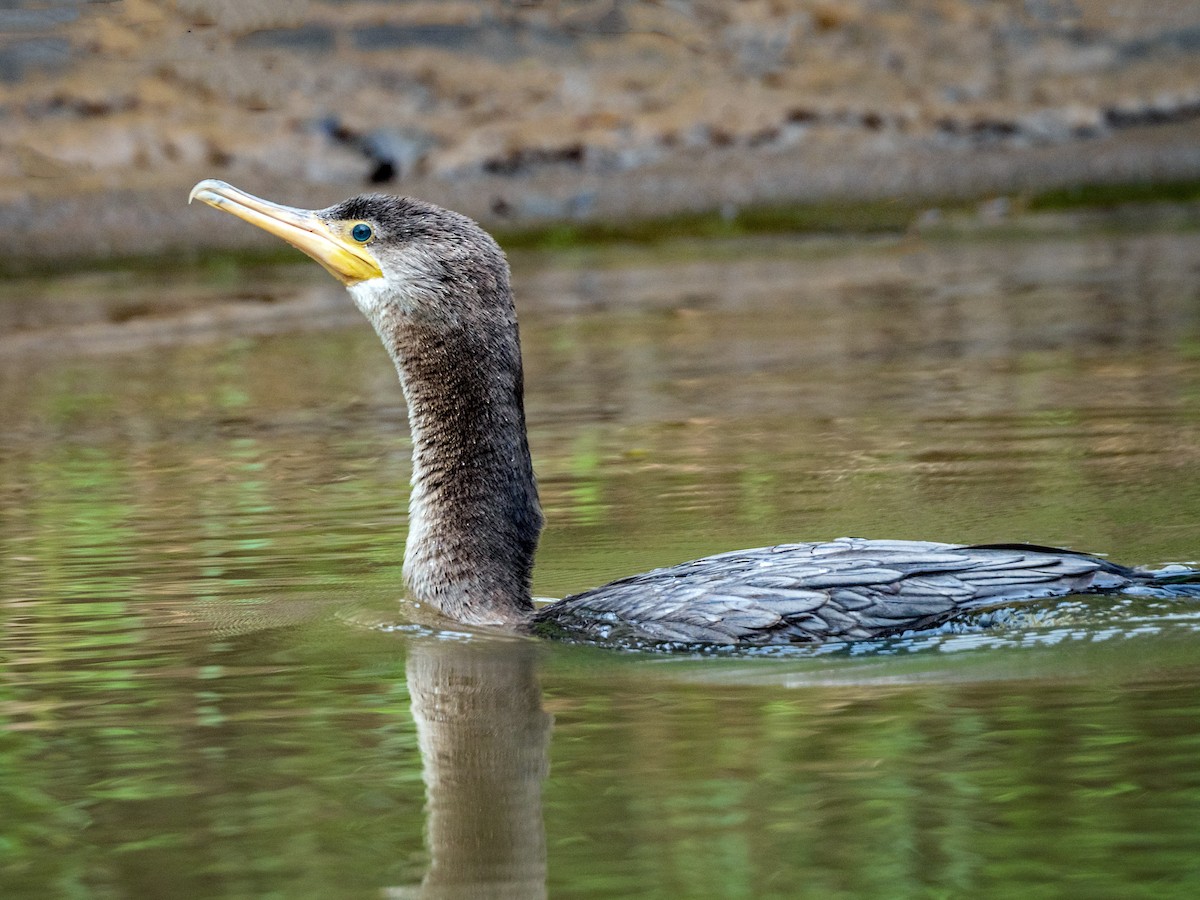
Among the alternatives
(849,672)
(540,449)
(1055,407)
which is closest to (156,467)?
(540,449)

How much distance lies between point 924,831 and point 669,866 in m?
0.52

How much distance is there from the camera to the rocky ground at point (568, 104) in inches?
672

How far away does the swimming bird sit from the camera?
17.3 ft

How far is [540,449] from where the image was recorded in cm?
885

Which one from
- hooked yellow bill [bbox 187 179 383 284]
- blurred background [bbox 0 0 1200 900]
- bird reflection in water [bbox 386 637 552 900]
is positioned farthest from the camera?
hooked yellow bill [bbox 187 179 383 284]

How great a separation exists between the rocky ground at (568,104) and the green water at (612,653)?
4.74 meters

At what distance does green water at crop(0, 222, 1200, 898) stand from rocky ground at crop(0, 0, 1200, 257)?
4.74 metres

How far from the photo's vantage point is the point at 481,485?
18.9 ft

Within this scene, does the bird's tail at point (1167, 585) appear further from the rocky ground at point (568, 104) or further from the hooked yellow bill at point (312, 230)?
the rocky ground at point (568, 104)

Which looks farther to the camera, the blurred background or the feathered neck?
the feathered neck

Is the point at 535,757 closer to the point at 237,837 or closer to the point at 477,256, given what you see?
the point at 237,837

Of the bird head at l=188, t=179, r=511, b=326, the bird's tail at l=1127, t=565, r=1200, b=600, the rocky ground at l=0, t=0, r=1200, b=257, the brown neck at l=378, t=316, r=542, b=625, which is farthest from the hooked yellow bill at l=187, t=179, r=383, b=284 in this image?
the rocky ground at l=0, t=0, r=1200, b=257

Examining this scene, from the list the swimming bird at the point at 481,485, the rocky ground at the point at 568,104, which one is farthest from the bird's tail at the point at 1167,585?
the rocky ground at the point at 568,104

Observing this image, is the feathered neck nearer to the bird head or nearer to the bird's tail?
Answer: the bird head
